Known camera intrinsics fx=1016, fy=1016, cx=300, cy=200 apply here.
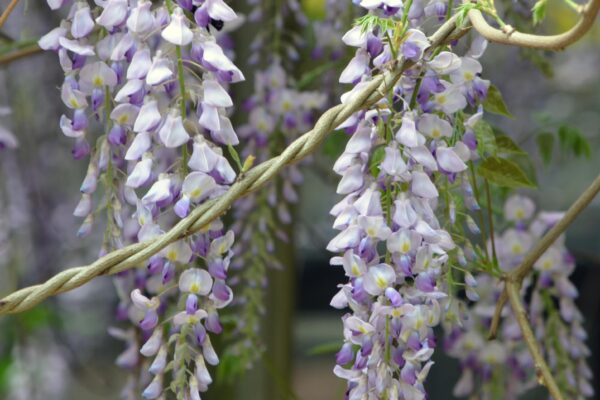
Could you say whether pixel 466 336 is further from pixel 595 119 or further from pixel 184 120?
pixel 595 119

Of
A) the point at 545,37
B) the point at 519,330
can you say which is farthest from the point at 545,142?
the point at 545,37

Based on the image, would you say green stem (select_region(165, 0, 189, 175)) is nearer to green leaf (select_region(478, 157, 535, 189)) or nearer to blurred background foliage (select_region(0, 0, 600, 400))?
green leaf (select_region(478, 157, 535, 189))

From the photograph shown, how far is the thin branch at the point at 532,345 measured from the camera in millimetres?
1123

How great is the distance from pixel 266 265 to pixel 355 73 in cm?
89

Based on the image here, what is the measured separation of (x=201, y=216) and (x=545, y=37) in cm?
35

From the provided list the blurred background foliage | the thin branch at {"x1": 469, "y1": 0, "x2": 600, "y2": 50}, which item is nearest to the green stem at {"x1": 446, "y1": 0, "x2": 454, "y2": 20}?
the thin branch at {"x1": 469, "y1": 0, "x2": 600, "y2": 50}

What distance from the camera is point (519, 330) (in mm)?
1489

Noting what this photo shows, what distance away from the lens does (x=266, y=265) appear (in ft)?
5.99

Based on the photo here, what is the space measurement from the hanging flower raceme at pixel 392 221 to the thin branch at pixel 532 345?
19 cm

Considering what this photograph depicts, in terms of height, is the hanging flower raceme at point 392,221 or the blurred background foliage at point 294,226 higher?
the hanging flower raceme at point 392,221

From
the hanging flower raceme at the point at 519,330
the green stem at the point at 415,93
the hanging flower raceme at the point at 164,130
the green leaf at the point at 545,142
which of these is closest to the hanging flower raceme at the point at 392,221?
the green stem at the point at 415,93

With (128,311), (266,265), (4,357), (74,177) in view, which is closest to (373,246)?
(128,311)

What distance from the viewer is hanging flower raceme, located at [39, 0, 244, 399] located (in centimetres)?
93

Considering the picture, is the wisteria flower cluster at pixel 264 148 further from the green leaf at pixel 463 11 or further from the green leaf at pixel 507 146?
the green leaf at pixel 463 11
